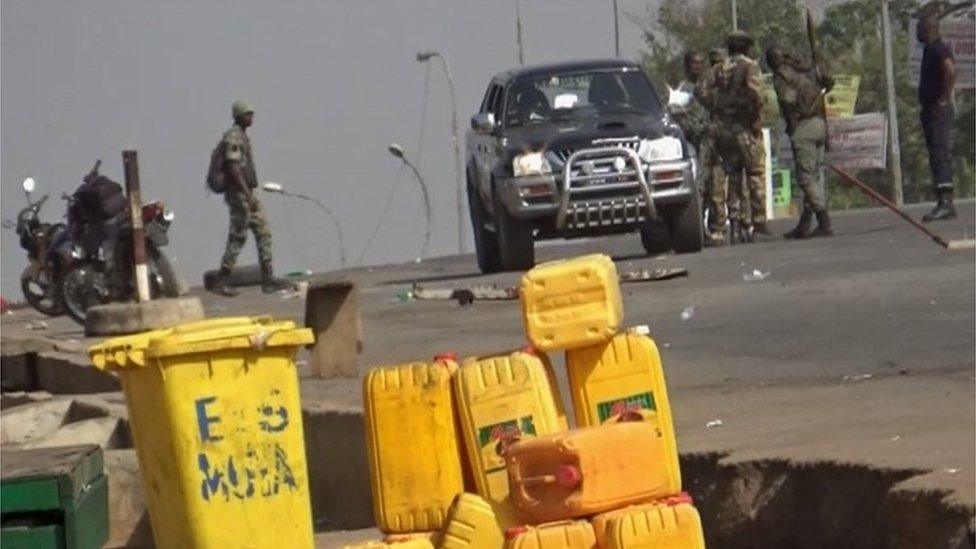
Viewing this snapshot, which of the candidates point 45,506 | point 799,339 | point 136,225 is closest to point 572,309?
point 45,506

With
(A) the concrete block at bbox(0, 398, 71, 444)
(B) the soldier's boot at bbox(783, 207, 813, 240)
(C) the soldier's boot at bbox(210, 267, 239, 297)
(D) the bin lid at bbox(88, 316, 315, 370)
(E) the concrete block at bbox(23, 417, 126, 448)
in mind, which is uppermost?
(D) the bin lid at bbox(88, 316, 315, 370)

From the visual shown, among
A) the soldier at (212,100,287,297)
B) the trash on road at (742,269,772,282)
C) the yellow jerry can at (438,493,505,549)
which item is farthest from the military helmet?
the yellow jerry can at (438,493,505,549)

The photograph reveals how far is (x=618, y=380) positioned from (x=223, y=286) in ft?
52.6

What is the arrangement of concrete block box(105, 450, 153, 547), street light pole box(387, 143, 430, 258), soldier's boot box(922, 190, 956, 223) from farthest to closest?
street light pole box(387, 143, 430, 258) < soldier's boot box(922, 190, 956, 223) < concrete block box(105, 450, 153, 547)

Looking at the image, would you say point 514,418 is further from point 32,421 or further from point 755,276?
point 755,276

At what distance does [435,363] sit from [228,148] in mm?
14670

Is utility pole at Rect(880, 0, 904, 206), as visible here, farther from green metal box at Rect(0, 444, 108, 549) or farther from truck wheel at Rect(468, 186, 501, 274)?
green metal box at Rect(0, 444, 108, 549)

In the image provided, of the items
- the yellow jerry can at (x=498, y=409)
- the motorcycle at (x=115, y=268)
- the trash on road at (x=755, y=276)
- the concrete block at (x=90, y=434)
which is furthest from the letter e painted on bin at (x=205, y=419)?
the motorcycle at (x=115, y=268)

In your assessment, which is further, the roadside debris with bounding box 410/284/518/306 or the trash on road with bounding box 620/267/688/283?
the trash on road with bounding box 620/267/688/283

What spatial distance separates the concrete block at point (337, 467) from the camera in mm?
9711

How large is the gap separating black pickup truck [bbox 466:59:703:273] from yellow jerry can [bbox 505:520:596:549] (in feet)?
44.6

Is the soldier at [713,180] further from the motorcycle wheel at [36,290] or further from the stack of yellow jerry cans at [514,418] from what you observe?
the stack of yellow jerry cans at [514,418]

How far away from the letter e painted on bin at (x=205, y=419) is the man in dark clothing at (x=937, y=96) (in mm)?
14372

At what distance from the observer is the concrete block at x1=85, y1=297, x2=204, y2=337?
1619cm
